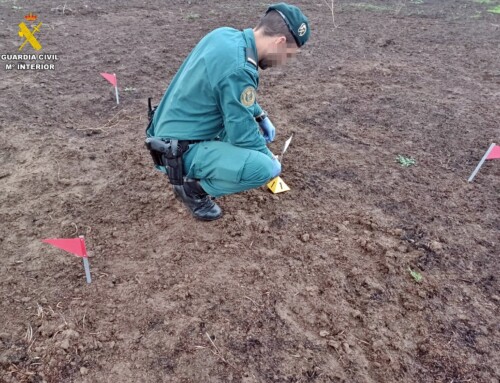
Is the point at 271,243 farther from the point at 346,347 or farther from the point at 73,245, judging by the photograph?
the point at 73,245

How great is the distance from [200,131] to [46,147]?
200cm

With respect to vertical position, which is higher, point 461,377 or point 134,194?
point 461,377

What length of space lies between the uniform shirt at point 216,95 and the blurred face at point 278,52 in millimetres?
103

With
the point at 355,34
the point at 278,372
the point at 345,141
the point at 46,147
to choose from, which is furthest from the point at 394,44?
the point at 278,372

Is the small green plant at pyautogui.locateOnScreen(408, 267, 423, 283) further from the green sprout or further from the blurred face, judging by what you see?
the blurred face

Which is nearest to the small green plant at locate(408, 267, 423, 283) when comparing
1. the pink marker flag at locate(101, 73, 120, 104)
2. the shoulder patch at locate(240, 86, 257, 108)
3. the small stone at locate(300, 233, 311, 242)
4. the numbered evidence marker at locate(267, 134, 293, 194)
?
the small stone at locate(300, 233, 311, 242)

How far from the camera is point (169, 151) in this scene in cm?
269

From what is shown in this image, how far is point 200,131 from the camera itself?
2.71 metres

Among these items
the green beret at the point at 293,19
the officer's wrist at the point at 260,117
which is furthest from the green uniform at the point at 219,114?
the officer's wrist at the point at 260,117

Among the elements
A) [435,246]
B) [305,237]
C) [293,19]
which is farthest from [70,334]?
[435,246]

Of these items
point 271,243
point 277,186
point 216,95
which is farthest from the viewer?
point 277,186

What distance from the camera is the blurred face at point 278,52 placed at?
238 centimetres

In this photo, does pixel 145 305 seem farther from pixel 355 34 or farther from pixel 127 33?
pixel 355 34

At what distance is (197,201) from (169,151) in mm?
483
